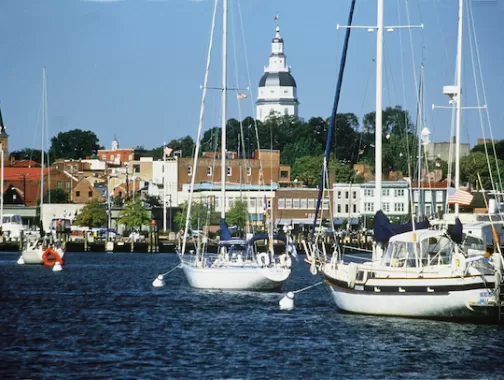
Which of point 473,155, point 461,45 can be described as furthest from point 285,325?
point 473,155

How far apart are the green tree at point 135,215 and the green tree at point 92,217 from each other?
12.0 ft

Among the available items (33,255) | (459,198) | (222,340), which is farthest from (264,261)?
(33,255)

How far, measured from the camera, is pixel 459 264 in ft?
148

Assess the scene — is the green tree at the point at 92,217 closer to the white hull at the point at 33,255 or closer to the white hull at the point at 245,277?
the white hull at the point at 33,255

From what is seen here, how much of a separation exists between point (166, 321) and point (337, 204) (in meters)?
130

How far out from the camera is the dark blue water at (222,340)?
37062 millimetres

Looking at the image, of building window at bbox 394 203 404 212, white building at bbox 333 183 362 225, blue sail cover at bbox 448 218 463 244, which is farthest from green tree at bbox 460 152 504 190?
blue sail cover at bbox 448 218 463 244

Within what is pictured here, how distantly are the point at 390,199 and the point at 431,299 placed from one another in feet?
432

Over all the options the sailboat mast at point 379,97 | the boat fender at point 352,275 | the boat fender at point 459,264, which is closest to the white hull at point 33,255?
the sailboat mast at point 379,97

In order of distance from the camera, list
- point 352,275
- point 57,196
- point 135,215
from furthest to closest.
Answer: point 57,196 < point 135,215 < point 352,275

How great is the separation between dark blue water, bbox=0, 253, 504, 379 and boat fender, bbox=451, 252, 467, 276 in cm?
204

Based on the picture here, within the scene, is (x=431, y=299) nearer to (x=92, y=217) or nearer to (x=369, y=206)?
(x=92, y=217)

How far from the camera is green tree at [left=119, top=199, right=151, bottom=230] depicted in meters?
156

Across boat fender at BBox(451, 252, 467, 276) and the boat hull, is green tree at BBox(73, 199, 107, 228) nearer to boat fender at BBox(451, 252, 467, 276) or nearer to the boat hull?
the boat hull
